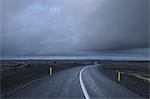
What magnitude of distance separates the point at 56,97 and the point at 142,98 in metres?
4.65

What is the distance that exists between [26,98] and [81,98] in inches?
111

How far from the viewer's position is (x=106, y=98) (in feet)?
40.4

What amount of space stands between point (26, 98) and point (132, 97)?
5.72 meters

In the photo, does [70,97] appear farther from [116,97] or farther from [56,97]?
[116,97]

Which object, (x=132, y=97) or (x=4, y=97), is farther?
(x=132, y=97)

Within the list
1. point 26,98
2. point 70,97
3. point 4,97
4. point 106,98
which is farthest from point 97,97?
point 4,97

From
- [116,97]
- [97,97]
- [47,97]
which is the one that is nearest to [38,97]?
[47,97]

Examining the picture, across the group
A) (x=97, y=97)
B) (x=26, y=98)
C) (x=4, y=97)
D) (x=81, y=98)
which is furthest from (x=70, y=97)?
(x=4, y=97)

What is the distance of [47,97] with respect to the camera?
12312 mm

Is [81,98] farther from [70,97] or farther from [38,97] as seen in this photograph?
[38,97]

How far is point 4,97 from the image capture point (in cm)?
1197

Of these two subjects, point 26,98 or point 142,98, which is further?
point 142,98

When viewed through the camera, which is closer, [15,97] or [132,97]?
[15,97]

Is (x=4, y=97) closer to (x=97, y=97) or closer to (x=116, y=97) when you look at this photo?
(x=97, y=97)
